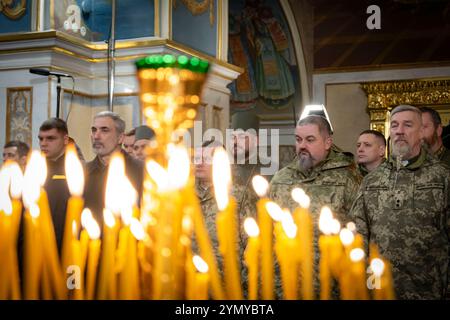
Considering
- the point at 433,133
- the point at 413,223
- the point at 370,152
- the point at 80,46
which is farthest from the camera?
the point at 80,46

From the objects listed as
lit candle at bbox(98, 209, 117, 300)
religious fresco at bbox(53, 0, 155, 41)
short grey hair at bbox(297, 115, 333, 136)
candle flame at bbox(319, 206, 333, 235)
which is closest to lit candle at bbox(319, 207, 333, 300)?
candle flame at bbox(319, 206, 333, 235)

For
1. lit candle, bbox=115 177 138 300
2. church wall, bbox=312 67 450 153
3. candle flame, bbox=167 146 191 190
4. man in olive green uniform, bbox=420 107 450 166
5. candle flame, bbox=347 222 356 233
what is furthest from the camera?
church wall, bbox=312 67 450 153

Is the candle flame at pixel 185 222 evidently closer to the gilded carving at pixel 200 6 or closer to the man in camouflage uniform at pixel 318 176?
the man in camouflage uniform at pixel 318 176

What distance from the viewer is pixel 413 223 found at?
2.99 meters

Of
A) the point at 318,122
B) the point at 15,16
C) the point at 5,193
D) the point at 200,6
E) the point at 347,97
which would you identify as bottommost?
the point at 5,193

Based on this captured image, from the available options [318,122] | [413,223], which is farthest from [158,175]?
[318,122]

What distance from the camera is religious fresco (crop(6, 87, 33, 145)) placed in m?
5.94

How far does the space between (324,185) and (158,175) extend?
2093 millimetres

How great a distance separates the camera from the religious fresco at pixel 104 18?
6.28 metres

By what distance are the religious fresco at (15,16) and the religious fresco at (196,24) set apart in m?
1.38

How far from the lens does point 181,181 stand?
137cm

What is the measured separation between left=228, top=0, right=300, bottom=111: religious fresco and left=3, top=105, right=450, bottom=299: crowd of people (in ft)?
27.0

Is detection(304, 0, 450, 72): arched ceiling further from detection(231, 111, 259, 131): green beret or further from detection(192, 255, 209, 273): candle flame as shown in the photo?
detection(192, 255, 209, 273): candle flame

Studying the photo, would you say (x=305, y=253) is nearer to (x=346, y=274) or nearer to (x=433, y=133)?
(x=346, y=274)
